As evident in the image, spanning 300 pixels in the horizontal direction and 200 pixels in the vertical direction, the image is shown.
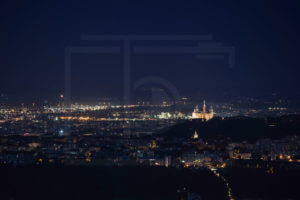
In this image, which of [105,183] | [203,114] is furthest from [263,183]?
[203,114]

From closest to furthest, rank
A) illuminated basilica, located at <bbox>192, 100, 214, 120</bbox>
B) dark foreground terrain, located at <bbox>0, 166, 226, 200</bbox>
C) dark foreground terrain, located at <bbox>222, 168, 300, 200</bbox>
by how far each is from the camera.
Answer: dark foreground terrain, located at <bbox>222, 168, 300, 200</bbox> → dark foreground terrain, located at <bbox>0, 166, 226, 200</bbox> → illuminated basilica, located at <bbox>192, 100, 214, 120</bbox>

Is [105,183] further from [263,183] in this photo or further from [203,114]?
[203,114]

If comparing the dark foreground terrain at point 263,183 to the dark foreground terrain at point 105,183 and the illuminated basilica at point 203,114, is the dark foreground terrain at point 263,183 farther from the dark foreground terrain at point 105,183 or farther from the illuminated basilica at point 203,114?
the illuminated basilica at point 203,114

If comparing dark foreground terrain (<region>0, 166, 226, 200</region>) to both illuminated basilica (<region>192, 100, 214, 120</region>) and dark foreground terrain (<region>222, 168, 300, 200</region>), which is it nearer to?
dark foreground terrain (<region>222, 168, 300, 200</region>)

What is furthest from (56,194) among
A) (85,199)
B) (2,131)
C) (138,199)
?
(2,131)

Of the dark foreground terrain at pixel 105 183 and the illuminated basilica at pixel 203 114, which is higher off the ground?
the illuminated basilica at pixel 203 114

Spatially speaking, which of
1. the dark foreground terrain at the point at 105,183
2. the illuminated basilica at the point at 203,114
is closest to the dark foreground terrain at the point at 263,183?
the dark foreground terrain at the point at 105,183

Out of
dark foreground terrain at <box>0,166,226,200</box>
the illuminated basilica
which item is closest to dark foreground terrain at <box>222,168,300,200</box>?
dark foreground terrain at <box>0,166,226,200</box>

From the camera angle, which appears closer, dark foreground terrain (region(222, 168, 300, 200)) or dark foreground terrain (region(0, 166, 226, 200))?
dark foreground terrain (region(222, 168, 300, 200))

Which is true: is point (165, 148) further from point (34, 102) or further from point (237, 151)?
point (34, 102)
